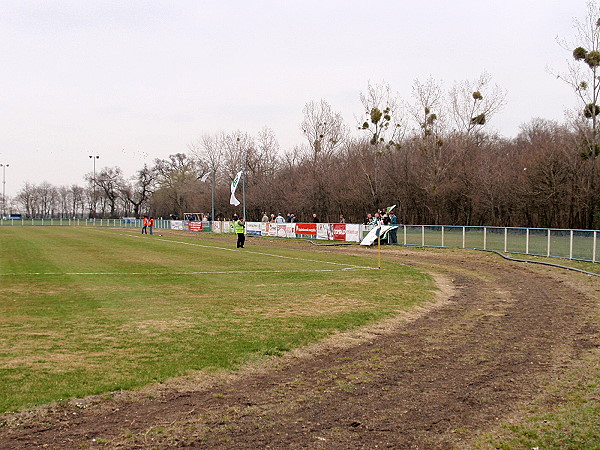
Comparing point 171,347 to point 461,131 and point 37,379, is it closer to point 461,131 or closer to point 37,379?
point 37,379

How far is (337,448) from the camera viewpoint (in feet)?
16.1

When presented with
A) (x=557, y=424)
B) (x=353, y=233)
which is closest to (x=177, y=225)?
(x=353, y=233)

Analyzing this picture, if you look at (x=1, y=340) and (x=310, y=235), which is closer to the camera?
(x=1, y=340)

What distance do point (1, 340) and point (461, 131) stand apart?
4844cm


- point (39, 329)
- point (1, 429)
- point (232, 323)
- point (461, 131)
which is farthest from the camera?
point (461, 131)

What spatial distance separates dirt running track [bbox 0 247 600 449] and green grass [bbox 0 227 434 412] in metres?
0.64

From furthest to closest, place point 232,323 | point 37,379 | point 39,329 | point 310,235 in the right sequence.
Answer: point 310,235 < point 232,323 < point 39,329 < point 37,379

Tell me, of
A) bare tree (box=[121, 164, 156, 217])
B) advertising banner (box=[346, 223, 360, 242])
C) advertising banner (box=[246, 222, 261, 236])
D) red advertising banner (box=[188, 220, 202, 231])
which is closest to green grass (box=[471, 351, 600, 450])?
advertising banner (box=[346, 223, 360, 242])

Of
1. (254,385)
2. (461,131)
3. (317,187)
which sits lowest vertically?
(254,385)

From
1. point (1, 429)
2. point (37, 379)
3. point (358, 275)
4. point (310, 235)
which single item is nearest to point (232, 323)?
point (37, 379)

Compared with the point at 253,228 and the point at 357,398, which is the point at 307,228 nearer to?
the point at 253,228

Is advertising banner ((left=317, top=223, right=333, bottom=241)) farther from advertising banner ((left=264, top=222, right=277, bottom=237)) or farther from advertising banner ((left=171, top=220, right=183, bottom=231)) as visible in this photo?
advertising banner ((left=171, top=220, right=183, bottom=231))

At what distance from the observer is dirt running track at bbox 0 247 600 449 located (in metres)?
5.18

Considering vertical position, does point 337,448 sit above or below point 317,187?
below
